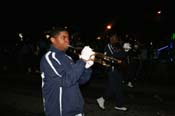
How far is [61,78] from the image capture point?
4363 millimetres

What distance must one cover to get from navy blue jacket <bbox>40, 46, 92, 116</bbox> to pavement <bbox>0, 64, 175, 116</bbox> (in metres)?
4.91

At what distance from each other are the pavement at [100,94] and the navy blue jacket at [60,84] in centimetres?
491

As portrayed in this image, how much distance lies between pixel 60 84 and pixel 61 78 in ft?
0.26

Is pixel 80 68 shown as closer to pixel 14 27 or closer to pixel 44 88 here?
pixel 44 88

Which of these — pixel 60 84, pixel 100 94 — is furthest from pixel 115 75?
pixel 60 84

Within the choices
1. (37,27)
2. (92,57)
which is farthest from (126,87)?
(37,27)

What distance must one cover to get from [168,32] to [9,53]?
57.5 feet

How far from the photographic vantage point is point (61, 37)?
4.64 metres

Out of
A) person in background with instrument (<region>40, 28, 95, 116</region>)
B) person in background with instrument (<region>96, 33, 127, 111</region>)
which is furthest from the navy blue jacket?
person in background with instrument (<region>96, 33, 127, 111</region>)

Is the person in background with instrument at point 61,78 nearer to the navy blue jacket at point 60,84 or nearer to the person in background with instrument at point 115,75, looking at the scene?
the navy blue jacket at point 60,84

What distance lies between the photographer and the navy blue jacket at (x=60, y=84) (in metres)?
4.35

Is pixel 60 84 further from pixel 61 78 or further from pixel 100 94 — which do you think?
pixel 100 94

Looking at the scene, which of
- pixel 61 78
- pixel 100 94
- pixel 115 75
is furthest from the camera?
pixel 100 94

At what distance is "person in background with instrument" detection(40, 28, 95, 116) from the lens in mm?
4340
